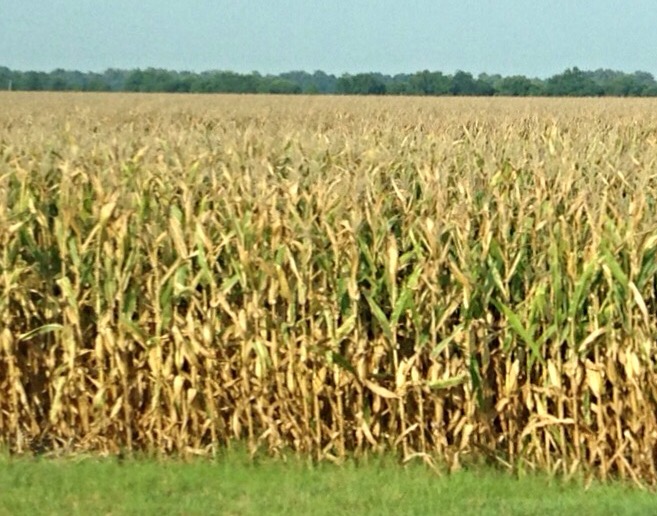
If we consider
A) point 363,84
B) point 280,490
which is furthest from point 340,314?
point 363,84

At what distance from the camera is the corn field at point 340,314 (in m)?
5.22

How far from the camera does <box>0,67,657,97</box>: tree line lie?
54.1 meters

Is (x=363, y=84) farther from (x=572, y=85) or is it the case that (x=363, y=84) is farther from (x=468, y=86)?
(x=572, y=85)

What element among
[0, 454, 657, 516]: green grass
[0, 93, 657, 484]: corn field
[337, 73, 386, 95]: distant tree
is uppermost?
[337, 73, 386, 95]: distant tree

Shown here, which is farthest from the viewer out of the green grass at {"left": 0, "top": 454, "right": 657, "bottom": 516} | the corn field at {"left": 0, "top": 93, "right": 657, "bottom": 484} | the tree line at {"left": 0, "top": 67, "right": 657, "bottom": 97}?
the tree line at {"left": 0, "top": 67, "right": 657, "bottom": 97}

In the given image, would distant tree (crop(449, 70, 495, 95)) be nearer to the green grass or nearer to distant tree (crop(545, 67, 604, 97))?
distant tree (crop(545, 67, 604, 97))

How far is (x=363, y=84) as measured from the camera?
54844 millimetres

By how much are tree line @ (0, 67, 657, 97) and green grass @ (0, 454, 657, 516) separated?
48.3 metres

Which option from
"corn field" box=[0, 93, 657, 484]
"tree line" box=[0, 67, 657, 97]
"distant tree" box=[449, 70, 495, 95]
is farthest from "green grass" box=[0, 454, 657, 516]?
"distant tree" box=[449, 70, 495, 95]

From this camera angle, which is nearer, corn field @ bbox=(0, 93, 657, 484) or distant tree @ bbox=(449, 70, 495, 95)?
corn field @ bbox=(0, 93, 657, 484)

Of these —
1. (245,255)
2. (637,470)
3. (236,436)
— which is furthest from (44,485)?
(637,470)

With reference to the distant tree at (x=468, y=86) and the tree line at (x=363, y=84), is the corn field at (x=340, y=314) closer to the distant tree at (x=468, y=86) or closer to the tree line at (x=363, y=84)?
the tree line at (x=363, y=84)

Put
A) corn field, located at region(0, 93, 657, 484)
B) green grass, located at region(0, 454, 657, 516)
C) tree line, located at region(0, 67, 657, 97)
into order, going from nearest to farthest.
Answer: green grass, located at region(0, 454, 657, 516), corn field, located at region(0, 93, 657, 484), tree line, located at region(0, 67, 657, 97)

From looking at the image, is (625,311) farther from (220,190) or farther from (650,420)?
(220,190)
